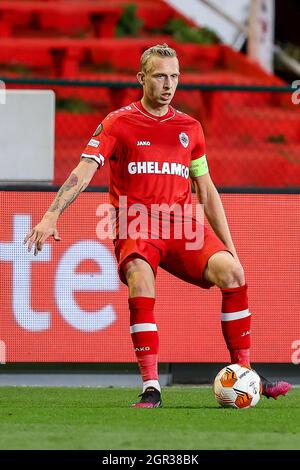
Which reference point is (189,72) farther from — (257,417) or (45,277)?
(257,417)

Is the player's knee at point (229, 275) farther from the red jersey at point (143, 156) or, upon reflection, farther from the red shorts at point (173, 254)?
the red jersey at point (143, 156)

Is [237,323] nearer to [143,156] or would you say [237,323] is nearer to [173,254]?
[173,254]

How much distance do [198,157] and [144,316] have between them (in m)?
1.11

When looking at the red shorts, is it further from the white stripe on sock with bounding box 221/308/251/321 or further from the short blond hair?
the short blond hair

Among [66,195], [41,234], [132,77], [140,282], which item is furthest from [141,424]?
[132,77]

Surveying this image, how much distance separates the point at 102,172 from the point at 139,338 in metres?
5.64

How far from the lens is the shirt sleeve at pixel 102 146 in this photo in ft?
26.8

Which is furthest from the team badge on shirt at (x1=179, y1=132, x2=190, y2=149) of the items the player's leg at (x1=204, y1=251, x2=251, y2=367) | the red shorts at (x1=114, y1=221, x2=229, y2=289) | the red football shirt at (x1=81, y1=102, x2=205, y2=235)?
the player's leg at (x1=204, y1=251, x2=251, y2=367)

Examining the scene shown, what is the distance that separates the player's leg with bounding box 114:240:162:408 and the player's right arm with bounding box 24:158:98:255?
0.46 meters

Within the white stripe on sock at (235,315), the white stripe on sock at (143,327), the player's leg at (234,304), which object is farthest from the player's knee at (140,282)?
the white stripe on sock at (235,315)

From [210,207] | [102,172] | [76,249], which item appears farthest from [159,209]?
[102,172]

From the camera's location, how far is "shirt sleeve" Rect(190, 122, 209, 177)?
338 inches

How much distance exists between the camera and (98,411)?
8.00m

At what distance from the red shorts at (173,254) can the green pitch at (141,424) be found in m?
0.78
